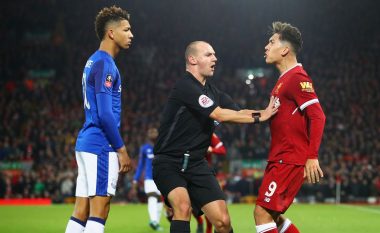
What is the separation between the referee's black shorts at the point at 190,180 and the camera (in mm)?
6262

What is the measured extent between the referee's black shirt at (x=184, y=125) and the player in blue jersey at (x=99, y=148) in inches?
27.6

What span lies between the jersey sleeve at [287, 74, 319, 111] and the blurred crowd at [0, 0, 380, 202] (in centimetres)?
1721

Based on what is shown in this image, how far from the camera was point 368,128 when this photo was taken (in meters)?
26.8

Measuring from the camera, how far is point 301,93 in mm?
5953

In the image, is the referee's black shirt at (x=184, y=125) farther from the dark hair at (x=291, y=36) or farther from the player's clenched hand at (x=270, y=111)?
the dark hair at (x=291, y=36)

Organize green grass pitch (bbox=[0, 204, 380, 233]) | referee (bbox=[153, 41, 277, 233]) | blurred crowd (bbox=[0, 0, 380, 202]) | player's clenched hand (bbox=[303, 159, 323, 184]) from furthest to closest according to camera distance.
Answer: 1. blurred crowd (bbox=[0, 0, 380, 202])
2. green grass pitch (bbox=[0, 204, 380, 233])
3. referee (bbox=[153, 41, 277, 233])
4. player's clenched hand (bbox=[303, 159, 323, 184])

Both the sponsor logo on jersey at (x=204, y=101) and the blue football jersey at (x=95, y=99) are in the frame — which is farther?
the sponsor logo on jersey at (x=204, y=101)

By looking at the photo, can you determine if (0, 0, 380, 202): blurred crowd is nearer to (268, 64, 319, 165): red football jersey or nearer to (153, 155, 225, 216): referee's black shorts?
(153, 155, 225, 216): referee's black shorts

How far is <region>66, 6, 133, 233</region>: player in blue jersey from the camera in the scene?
560 cm

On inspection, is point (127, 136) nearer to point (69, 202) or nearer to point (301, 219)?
point (69, 202)

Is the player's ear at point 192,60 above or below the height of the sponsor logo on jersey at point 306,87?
above

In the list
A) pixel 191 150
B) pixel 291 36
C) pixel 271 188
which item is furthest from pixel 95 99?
pixel 291 36

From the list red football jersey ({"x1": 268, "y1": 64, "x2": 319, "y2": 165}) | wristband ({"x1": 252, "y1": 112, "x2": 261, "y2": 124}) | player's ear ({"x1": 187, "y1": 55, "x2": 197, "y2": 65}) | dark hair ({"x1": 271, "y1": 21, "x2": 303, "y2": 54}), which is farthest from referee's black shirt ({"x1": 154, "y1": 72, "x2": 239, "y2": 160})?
dark hair ({"x1": 271, "y1": 21, "x2": 303, "y2": 54})

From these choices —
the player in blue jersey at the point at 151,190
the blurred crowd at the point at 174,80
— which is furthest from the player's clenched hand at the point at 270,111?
the blurred crowd at the point at 174,80
